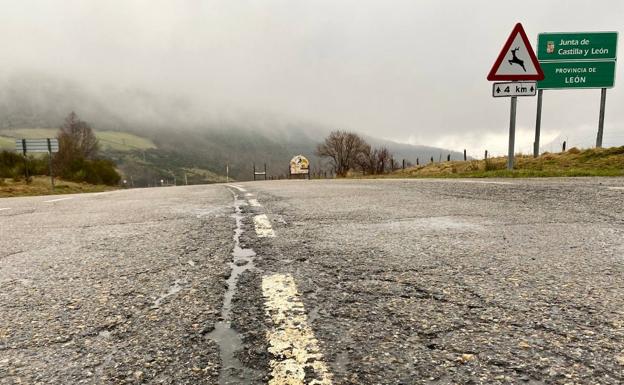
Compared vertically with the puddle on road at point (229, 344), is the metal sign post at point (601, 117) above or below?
above

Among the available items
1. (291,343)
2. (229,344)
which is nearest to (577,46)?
(291,343)

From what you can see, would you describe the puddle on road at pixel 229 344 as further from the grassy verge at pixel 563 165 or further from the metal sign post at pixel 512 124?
the grassy verge at pixel 563 165

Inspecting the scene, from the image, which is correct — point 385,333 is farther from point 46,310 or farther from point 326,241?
point 326,241

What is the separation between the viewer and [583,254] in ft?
7.79

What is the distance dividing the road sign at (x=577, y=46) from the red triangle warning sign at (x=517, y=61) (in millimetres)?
10317

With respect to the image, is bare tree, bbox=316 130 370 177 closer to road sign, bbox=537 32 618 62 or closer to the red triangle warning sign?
road sign, bbox=537 32 618 62

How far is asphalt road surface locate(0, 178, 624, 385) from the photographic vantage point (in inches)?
45.8

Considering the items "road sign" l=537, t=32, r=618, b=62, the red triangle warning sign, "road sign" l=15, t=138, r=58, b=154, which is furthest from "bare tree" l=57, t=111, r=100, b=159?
the red triangle warning sign

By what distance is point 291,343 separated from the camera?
4.23 feet

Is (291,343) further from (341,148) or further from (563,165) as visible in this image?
(341,148)

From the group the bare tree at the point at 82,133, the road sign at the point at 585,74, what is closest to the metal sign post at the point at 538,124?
the road sign at the point at 585,74

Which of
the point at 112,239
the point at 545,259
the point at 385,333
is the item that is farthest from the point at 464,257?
the point at 112,239

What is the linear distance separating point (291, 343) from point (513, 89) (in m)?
10.3

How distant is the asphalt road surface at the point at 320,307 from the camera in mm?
1163
